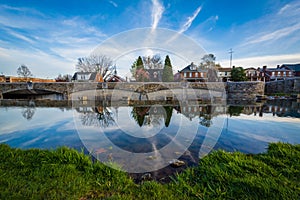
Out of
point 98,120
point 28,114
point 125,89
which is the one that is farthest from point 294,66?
point 28,114

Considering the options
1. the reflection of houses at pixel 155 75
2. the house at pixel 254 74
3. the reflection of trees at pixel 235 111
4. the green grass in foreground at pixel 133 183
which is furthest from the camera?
the house at pixel 254 74

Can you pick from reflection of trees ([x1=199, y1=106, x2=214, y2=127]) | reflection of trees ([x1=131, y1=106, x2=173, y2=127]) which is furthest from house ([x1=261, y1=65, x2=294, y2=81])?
reflection of trees ([x1=131, y1=106, x2=173, y2=127])

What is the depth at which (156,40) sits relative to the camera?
4.20 m

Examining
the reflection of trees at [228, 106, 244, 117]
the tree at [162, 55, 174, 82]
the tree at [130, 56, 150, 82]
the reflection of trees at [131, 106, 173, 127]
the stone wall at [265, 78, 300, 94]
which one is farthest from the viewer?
the stone wall at [265, 78, 300, 94]

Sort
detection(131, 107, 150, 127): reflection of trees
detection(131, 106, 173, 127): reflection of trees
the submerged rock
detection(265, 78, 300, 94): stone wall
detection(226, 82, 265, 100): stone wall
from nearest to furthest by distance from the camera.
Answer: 1. the submerged rock
2. detection(131, 106, 173, 127): reflection of trees
3. detection(131, 107, 150, 127): reflection of trees
4. detection(226, 82, 265, 100): stone wall
5. detection(265, 78, 300, 94): stone wall

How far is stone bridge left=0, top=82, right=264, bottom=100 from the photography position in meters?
18.1

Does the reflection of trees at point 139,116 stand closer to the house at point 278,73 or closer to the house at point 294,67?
the house at point 278,73

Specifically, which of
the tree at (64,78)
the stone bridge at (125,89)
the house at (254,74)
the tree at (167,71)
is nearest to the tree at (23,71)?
the tree at (64,78)

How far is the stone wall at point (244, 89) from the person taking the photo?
21062 millimetres

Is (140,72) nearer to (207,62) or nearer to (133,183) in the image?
(207,62)

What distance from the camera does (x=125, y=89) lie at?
19.7 metres

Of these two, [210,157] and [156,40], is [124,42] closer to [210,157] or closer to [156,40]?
[156,40]

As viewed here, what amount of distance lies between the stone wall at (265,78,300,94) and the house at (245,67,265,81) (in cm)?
1558

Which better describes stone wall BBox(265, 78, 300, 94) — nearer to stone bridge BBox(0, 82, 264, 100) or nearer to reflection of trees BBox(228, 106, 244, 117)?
stone bridge BBox(0, 82, 264, 100)
